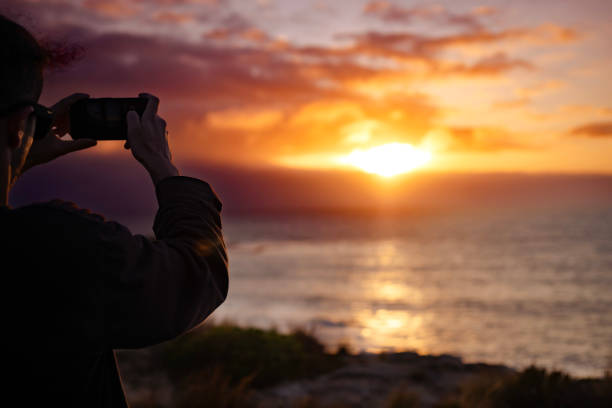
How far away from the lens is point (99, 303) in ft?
3.17

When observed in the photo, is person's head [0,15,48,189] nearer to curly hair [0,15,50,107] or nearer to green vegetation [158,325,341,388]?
curly hair [0,15,50,107]

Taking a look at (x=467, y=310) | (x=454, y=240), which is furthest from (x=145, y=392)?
(x=454, y=240)

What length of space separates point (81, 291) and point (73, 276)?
0.03 metres

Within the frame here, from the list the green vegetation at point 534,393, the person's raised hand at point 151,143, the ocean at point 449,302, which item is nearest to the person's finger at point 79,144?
the person's raised hand at point 151,143

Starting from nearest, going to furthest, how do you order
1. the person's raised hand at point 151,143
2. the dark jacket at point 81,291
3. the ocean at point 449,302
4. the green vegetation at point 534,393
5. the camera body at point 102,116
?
1. the dark jacket at point 81,291
2. the person's raised hand at point 151,143
3. the camera body at point 102,116
4. the green vegetation at point 534,393
5. the ocean at point 449,302

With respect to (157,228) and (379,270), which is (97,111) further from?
(379,270)

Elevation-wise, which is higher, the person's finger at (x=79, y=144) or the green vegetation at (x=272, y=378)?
the person's finger at (x=79, y=144)

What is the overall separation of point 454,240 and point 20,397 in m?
89.9

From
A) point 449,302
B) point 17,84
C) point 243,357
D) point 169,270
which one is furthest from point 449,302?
point 17,84

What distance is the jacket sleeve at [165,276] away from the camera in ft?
A: 3.18

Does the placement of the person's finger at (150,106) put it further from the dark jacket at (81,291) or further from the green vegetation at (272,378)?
the green vegetation at (272,378)

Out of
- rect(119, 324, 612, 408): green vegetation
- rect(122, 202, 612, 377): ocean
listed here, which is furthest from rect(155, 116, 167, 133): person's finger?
rect(122, 202, 612, 377): ocean

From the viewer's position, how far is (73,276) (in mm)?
952

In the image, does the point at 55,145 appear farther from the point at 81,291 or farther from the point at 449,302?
the point at 449,302
